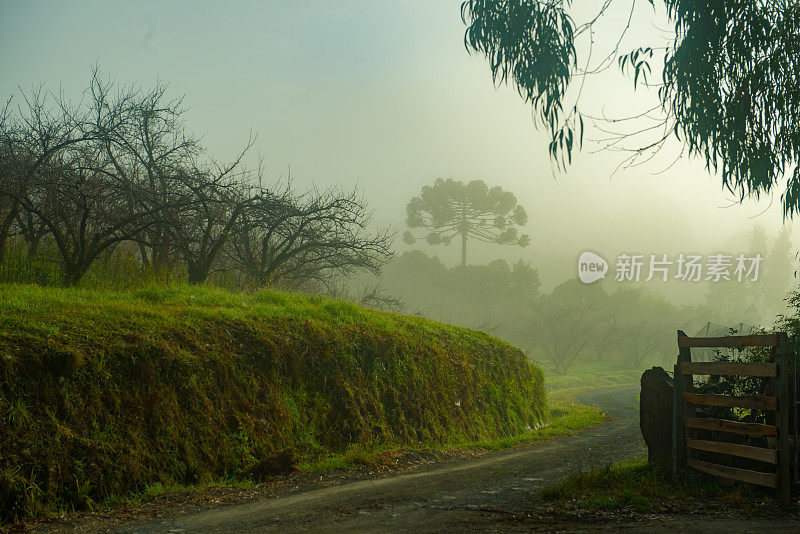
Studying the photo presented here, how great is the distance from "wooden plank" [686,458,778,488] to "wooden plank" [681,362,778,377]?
1.23m

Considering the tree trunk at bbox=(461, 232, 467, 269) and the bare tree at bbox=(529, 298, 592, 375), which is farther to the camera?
the tree trunk at bbox=(461, 232, 467, 269)

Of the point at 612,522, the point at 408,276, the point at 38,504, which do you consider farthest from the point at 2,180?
the point at 408,276

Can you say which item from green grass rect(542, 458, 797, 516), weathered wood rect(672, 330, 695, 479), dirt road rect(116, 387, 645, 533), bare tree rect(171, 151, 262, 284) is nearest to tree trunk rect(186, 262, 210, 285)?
bare tree rect(171, 151, 262, 284)

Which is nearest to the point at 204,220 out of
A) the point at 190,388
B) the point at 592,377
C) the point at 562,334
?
the point at 190,388

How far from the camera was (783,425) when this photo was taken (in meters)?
7.12

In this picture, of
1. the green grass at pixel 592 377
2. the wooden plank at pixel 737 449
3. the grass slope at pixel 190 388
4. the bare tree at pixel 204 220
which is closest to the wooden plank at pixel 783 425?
the wooden plank at pixel 737 449

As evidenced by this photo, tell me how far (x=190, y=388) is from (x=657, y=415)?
23.6ft

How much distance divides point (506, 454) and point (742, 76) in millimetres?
8330

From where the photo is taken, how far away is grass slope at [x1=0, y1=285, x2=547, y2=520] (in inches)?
277

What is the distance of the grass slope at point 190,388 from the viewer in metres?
7.02

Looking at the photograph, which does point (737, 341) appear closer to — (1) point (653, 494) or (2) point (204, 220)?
(1) point (653, 494)

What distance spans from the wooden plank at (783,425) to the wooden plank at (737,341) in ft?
0.37

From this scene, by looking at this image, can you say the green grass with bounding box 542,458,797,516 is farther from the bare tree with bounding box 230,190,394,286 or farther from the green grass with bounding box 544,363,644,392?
the green grass with bounding box 544,363,644,392

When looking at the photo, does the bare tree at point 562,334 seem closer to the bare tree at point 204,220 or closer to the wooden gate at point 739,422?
the bare tree at point 204,220
